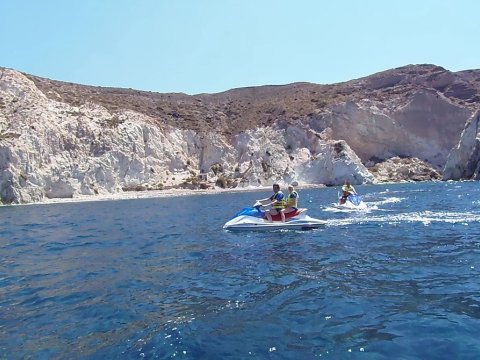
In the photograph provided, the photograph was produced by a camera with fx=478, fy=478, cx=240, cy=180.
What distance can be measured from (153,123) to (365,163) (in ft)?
143

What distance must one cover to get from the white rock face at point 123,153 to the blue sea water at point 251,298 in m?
52.5

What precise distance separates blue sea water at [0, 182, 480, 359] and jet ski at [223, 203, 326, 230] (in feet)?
8.85

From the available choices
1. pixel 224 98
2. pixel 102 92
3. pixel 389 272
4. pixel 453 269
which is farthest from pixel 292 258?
pixel 224 98

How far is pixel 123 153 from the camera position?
82062 millimetres

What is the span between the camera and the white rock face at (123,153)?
2721 inches

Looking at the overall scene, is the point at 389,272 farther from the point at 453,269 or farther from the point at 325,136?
the point at 325,136

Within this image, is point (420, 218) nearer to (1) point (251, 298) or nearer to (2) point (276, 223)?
(2) point (276, 223)

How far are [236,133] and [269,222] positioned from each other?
80.8 m

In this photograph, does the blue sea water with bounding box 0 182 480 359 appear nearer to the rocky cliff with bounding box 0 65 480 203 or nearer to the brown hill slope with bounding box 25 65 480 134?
the rocky cliff with bounding box 0 65 480 203

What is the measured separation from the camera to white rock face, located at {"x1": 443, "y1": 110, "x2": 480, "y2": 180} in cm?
7938

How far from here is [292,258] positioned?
15898 millimetres

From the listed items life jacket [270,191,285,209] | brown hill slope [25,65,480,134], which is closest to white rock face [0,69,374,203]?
brown hill slope [25,65,480,134]

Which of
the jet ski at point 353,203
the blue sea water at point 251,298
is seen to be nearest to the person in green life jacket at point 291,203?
the blue sea water at point 251,298

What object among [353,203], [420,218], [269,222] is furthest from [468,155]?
[269,222]
